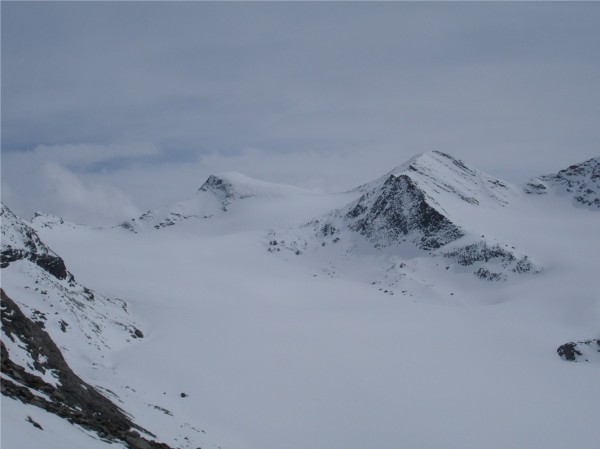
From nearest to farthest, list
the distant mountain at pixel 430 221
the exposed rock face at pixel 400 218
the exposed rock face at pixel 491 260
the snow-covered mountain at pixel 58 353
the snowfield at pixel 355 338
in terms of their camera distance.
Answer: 1. the snow-covered mountain at pixel 58 353
2. the snowfield at pixel 355 338
3. the exposed rock face at pixel 491 260
4. the distant mountain at pixel 430 221
5. the exposed rock face at pixel 400 218

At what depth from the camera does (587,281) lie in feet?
240

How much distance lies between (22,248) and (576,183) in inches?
5539

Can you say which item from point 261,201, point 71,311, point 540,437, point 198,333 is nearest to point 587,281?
point 540,437

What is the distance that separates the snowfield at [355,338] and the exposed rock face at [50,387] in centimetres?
142

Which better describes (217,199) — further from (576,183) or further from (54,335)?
(54,335)

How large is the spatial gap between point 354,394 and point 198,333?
1988 centimetres

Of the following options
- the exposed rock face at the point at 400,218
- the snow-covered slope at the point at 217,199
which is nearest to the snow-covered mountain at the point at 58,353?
the exposed rock face at the point at 400,218

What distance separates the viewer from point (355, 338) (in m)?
51.1

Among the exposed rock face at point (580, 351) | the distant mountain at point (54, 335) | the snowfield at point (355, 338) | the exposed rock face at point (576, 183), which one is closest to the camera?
the distant mountain at point (54, 335)

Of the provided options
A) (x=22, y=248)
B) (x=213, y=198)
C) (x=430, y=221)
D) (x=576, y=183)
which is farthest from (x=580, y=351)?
(x=213, y=198)

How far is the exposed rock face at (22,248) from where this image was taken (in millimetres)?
40428

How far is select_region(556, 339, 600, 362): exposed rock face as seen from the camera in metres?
49.0

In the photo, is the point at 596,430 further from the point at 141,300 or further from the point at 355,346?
the point at 141,300

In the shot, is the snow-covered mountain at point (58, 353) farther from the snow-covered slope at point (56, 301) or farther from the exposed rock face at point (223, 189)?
the exposed rock face at point (223, 189)
